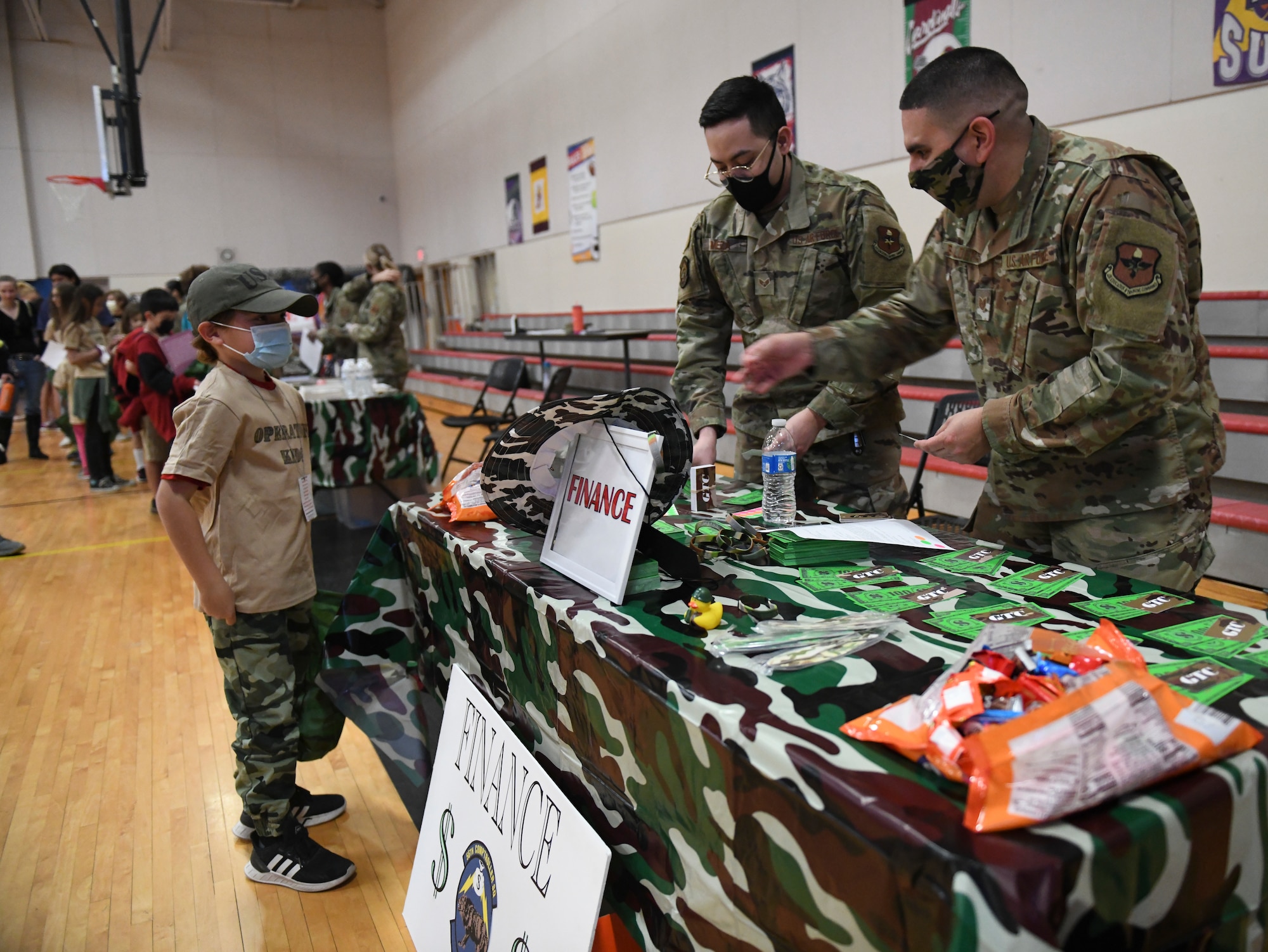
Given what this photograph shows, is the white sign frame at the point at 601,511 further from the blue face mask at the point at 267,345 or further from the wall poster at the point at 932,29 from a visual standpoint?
the wall poster at the point at 932,29

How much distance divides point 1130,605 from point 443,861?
126 centimetres

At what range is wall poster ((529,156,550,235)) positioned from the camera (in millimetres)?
9977

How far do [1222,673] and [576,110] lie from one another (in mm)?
9053

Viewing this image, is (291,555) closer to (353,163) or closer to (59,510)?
(59,510)

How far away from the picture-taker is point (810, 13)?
562 centimetres

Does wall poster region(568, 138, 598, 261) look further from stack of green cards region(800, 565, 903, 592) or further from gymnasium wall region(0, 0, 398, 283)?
stack of green cards region(800, 565, 903, 592)

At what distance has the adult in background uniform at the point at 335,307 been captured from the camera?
6594mm

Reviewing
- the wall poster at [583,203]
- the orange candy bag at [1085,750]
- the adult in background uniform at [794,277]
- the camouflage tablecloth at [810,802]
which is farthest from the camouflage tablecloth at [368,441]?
the wall poster at [583,203]

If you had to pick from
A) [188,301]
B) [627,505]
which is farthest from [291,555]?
[627,505]

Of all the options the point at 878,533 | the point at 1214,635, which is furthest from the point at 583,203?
the point at 1214,635

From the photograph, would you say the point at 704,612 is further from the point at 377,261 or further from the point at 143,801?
the point at 377,261

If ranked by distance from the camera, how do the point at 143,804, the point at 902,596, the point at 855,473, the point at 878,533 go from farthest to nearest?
the point at 143,804, the point at 855,473, the point at 878,533, the point at 902,596

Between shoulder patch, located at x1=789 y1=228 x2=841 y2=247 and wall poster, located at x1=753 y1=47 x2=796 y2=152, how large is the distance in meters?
4.15

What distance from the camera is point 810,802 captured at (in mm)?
809
